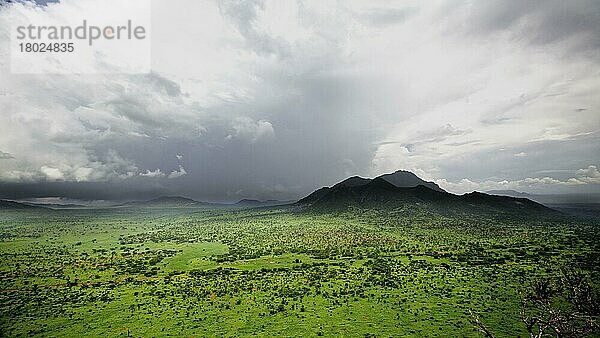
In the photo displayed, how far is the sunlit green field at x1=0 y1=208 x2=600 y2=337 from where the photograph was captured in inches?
1642

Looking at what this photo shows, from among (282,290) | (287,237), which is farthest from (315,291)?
(287,237)

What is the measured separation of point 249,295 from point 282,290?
5.67 metres

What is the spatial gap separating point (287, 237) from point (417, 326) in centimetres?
8528

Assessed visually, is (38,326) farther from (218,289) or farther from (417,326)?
(417,326)

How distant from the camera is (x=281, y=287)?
5759 centimetres

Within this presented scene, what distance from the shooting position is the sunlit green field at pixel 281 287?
41.7 meters

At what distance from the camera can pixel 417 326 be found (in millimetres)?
40875

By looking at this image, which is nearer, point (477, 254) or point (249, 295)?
point (249, 295)

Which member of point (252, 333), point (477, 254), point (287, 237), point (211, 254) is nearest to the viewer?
point (252, 333)

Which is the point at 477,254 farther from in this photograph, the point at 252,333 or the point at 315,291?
the point at 252,333

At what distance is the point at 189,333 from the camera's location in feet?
131

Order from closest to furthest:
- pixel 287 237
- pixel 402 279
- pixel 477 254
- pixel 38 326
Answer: pixel 38 326, pixel 402 279, pixel 477 254, pixel 287 237

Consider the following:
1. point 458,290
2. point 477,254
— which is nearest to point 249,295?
point 458,290

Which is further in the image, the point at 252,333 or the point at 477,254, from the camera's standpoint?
the point at 477,254
